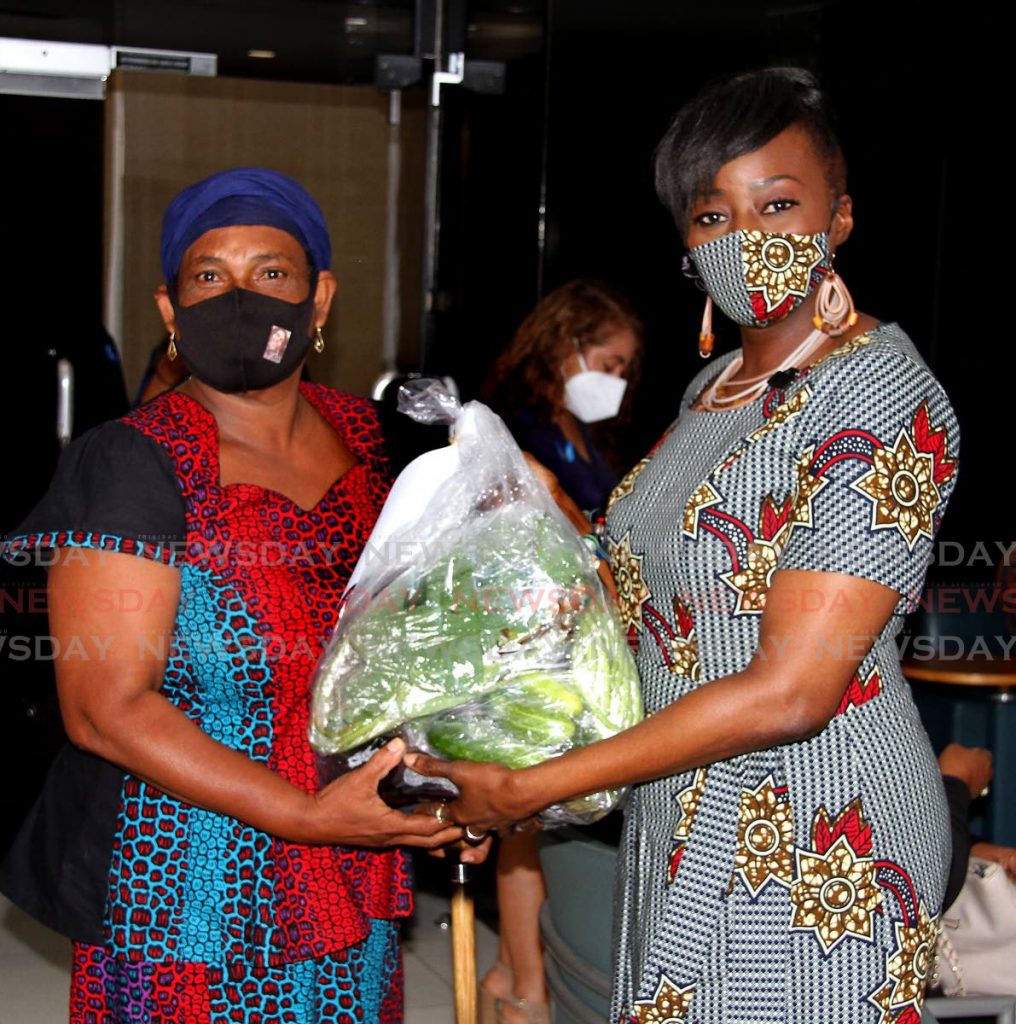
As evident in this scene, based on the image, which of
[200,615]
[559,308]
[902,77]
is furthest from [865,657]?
[902,77]

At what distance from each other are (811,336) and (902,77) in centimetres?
339

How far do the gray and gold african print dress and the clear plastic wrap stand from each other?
0.33ft

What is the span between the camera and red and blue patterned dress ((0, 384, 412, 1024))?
175 cm

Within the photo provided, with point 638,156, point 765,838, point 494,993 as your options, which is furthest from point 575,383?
point 765,838

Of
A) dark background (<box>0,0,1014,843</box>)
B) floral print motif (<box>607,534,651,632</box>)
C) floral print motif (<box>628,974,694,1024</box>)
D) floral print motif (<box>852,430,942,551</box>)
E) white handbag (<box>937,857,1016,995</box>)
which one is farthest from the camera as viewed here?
dark background (<box>0,0,1014,843</box>)

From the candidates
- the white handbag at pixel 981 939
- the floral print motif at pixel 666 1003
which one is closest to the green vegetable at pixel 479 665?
the floral print motif at pixel 666 1003

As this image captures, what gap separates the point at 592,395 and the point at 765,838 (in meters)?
2.69

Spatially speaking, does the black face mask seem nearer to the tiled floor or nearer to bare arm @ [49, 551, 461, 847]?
bare arm @ [49, 551, 461, 847]

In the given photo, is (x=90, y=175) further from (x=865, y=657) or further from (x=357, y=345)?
(x=865, y=657)

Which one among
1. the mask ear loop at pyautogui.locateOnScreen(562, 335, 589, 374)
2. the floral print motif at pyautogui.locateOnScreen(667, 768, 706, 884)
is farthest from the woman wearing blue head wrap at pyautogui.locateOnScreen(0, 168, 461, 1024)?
the mask ear loop at pyautogui.locateOnScreen(562, 335, 589, 374)

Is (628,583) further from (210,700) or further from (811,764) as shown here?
(210,700)

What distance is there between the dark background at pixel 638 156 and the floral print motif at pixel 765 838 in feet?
9.82

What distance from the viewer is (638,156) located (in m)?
4.89

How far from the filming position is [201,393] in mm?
1932
